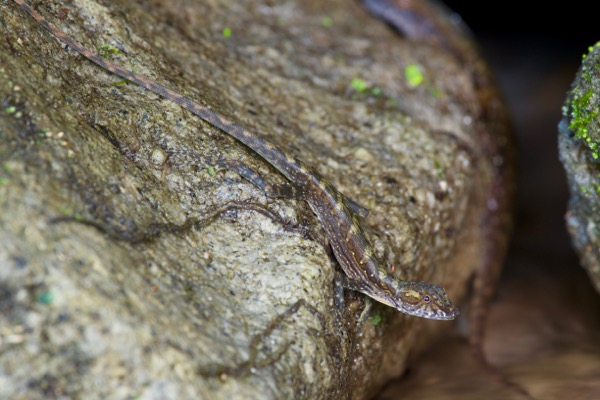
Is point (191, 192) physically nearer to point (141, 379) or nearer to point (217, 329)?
point (217, 329)

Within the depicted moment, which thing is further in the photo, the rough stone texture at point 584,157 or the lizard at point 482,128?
the lizard at point 482,128

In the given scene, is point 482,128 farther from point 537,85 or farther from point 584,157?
point 537,85

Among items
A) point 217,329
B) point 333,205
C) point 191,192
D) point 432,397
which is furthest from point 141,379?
point 432,397

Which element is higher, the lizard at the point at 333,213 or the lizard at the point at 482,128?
the lizard at the point at 482,128

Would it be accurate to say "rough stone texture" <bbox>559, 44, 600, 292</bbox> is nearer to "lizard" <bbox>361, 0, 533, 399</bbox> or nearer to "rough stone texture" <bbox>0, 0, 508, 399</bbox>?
"rough stone texture" <bbox>0, 0, 508, 399</bbox>

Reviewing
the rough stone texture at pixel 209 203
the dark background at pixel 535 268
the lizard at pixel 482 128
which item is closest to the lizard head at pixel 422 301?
the rough stone texture at pixel 209 203

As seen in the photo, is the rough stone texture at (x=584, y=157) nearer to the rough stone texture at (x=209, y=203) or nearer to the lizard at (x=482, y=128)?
the rough stone texture at (x=209, y=203)
